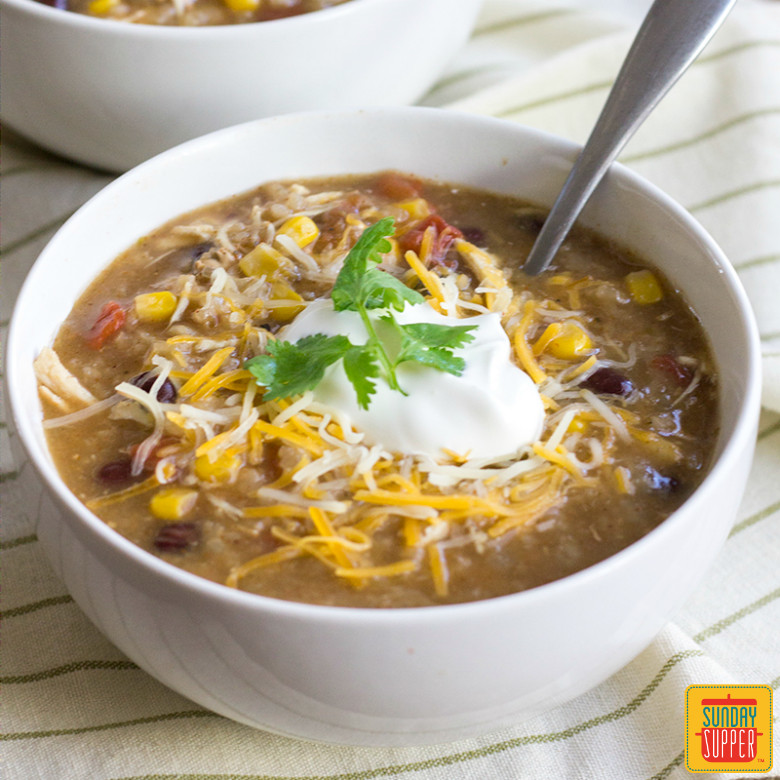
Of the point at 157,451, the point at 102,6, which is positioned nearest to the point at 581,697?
the point at 157,451

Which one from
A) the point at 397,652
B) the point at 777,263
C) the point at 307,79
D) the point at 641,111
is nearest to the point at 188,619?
the point at 397,652

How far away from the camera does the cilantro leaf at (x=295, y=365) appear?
7.91 ft

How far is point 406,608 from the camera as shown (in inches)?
82.2

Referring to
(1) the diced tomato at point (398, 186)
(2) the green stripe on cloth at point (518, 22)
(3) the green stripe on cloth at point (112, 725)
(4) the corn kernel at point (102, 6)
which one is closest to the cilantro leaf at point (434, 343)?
(1) the diced tomato at point (398, 186)

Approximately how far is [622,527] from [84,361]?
1396mm

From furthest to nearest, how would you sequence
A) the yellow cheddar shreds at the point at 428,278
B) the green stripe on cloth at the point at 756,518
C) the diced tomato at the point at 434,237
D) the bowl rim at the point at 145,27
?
the bowl rim at the point at 145,27
the green stripe on cloth at the point at 756,518
the diced tomato at the point at 434,237
the yellow cheddar shreds at the point at 428,278

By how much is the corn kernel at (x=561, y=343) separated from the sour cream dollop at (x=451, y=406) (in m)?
0.16

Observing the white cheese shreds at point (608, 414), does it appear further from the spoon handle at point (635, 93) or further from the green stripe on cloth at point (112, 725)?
the green stripe on cloth at point (112, 725)

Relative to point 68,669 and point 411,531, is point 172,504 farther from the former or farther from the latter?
point 68,669

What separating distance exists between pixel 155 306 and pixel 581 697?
1485 millimetres

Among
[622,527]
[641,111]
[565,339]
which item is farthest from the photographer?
[641,111]

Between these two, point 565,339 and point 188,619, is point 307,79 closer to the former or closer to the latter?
point 565,339

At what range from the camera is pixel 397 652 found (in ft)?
6.47

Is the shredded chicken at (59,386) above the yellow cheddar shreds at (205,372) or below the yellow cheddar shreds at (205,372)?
below
